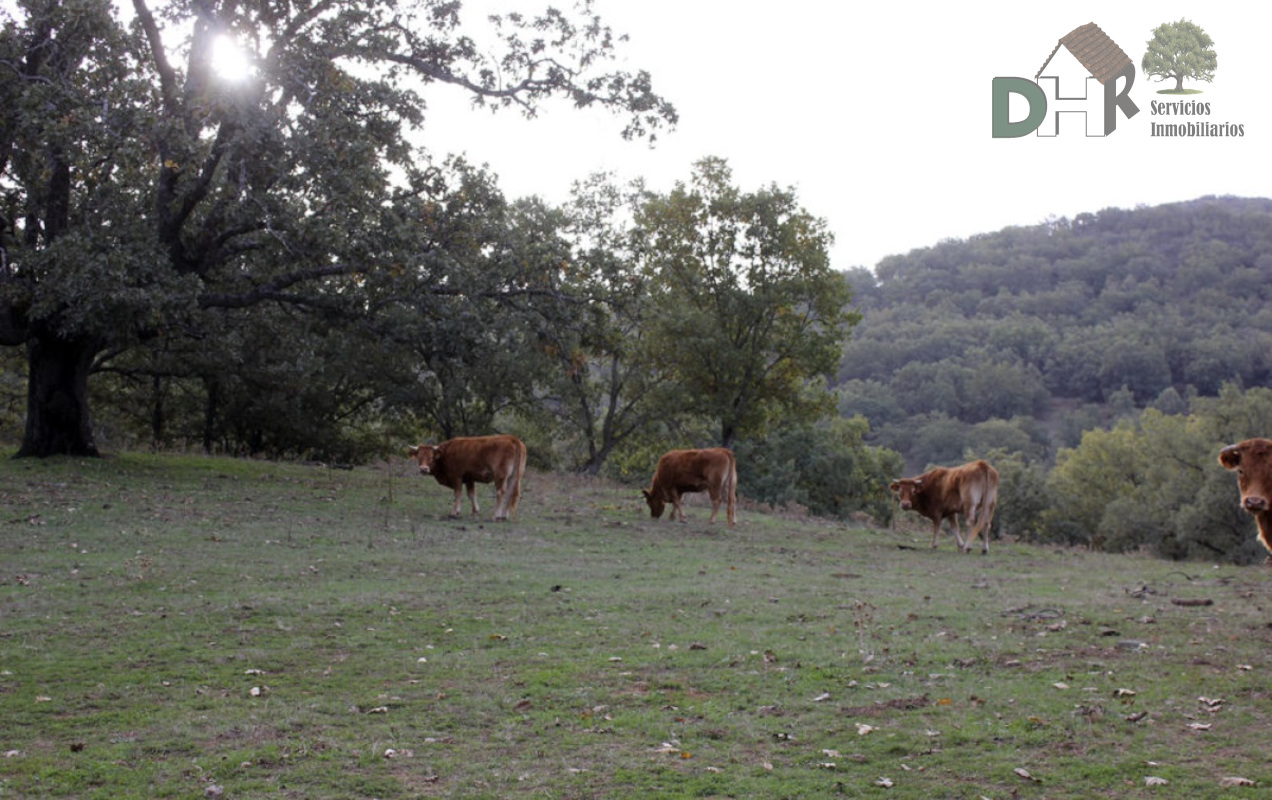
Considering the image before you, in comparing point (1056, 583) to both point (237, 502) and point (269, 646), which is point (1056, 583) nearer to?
point (269, 646)

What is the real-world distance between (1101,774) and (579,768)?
10.0 feet

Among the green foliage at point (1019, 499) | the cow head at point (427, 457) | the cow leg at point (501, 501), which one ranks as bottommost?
the green foliage at point (1019, 499)

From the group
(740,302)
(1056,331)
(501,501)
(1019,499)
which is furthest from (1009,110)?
(1056,331)

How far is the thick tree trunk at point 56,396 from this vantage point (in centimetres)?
2208

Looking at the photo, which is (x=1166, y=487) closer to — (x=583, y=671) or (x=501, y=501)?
(x=501, y=501)

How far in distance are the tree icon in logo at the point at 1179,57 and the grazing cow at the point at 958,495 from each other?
1462 centimetres

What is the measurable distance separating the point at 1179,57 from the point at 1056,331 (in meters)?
80.0

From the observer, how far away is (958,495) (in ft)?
65.8

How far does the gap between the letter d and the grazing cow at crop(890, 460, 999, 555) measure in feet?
39.5

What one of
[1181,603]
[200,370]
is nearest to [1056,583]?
[1181,603]

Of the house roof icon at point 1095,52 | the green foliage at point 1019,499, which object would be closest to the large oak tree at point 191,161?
the house roof icon at point 1095,52

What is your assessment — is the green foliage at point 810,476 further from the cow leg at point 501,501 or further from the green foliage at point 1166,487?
the cow leg at point 501,501

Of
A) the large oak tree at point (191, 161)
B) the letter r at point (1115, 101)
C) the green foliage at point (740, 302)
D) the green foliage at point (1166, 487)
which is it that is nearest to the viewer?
the large oak tree at point (191, 161)

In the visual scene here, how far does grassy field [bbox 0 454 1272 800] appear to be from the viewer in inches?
247
